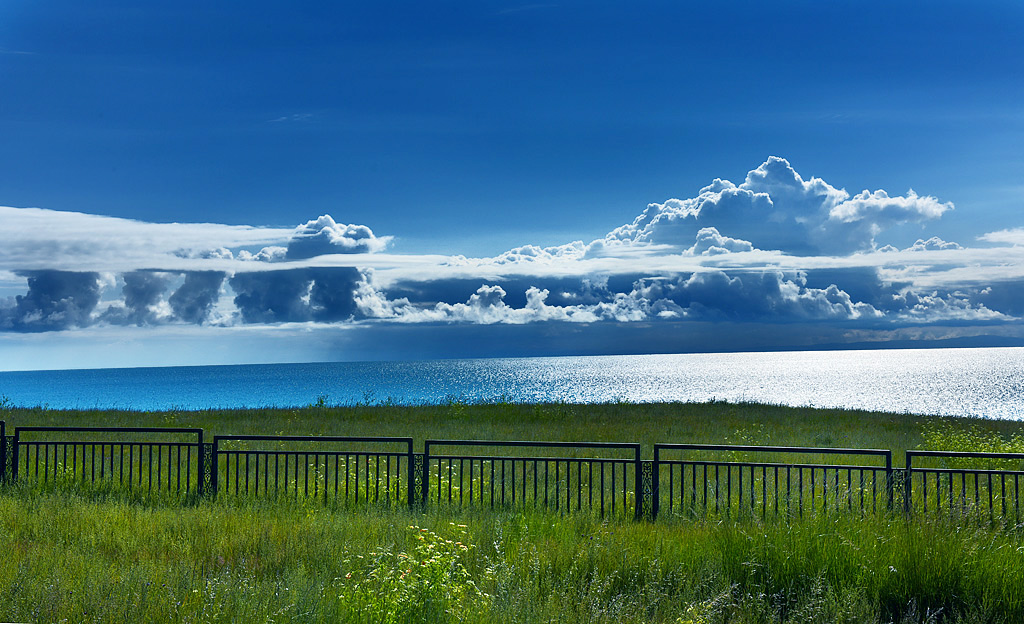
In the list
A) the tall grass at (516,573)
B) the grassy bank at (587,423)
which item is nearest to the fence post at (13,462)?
the tall grass at (516,573)

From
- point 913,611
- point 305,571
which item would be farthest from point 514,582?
point 913,611

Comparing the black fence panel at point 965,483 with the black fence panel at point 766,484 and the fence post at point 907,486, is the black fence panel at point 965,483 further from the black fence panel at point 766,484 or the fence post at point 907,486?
the black fence panel at point 766,484

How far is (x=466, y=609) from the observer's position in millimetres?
5824

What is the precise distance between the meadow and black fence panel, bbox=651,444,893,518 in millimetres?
782

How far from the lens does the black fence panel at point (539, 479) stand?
10852 millimetres

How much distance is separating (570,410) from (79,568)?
25.7 metres

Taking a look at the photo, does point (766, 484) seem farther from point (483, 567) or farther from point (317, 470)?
point (483, 567)

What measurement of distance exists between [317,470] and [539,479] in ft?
19.0

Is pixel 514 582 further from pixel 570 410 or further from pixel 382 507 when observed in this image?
pixel 570 410

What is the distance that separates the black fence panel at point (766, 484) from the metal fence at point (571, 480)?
46 millimetres

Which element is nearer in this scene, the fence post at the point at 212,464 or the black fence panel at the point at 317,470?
the black fence panel at the point at 317,470

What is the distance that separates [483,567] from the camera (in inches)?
291

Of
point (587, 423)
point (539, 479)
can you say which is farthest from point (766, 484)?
point (587, 423)

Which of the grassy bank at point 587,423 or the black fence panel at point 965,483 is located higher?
the black fence panel at point 965,483
